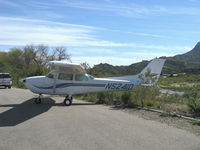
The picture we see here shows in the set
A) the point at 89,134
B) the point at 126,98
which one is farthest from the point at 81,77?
the point at 89,134

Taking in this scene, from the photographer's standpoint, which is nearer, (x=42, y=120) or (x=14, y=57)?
(x=42, y=120)

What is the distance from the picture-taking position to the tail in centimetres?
1428

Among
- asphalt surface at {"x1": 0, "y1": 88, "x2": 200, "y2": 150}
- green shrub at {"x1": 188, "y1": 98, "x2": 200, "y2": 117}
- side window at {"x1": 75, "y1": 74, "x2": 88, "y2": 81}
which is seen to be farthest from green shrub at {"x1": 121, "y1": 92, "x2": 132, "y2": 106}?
asphalt surface at {"x1": 0, "y1": 88, "x2": 200, "y2": 150}

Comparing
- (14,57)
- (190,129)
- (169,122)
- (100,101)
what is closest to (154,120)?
(169,122)

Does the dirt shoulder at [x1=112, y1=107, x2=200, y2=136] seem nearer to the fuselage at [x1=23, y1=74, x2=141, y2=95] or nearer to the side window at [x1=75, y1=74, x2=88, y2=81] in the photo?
the fuselage at [x1=23, y1=74, x2=141, y2=95]

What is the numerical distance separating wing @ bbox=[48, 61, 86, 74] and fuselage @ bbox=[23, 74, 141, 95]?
0.59m

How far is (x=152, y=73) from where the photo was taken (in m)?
15.4

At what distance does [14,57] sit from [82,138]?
6310 cm

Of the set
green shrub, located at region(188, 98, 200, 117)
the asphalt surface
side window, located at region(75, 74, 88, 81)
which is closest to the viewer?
the asphalt surface

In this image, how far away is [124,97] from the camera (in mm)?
14344

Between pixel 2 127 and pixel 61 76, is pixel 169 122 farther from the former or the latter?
pixel 61 76

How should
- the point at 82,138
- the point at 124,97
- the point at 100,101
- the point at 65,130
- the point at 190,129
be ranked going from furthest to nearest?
the point at 100,101, the point at 124,97, the point at 190,129, the point at 65,130, the point at 82,138

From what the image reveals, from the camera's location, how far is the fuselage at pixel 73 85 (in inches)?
569

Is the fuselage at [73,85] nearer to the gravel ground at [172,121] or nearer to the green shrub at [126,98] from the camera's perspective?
the green shrub at [126,98]
